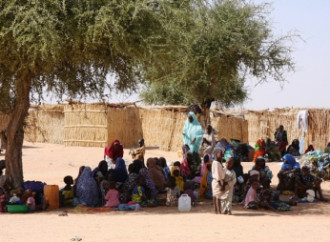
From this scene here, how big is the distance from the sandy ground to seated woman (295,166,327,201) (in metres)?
0.53

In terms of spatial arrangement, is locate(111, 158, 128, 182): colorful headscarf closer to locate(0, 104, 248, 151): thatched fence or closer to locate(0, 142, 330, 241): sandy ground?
locate(0, 142, 330, 241): sandy ground

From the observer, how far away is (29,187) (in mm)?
13430

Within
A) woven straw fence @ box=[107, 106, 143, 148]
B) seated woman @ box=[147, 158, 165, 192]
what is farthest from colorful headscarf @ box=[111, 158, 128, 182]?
woven straw fence @ box=[107, 106, 143, 148]

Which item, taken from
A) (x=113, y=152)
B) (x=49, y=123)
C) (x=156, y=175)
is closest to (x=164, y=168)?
(x=156, y=175)

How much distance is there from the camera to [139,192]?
512 inches

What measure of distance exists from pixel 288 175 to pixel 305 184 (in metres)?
0.58

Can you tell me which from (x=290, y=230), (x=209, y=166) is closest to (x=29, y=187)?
(x=209, y=166)

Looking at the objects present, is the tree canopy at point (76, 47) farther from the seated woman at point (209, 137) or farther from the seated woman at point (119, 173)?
the seated woman at point (209, 137)

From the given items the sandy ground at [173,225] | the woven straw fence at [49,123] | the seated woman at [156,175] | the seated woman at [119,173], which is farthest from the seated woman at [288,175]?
the woven straw fence at [49,123]

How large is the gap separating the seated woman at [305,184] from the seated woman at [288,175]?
208 millimetres

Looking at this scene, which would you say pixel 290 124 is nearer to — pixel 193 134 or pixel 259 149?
pixel 259 149

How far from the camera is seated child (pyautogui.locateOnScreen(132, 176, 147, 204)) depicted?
12984 mm

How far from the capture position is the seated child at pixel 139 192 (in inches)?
511

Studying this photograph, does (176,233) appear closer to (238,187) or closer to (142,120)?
(238,187)
